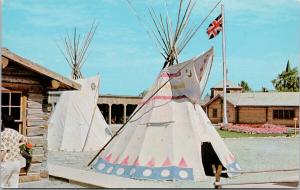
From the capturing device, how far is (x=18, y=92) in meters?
8.54

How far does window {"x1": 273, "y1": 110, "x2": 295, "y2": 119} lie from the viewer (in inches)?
1369

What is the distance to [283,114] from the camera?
3512 cm

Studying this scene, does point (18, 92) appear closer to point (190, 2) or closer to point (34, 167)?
point (34, 167)

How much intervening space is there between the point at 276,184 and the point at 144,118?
334 cm

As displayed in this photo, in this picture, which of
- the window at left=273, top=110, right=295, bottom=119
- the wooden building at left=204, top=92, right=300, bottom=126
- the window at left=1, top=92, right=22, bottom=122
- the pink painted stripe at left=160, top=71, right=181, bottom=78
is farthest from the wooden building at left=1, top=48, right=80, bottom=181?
the window at left=273, top=110, right=295, bottom=119

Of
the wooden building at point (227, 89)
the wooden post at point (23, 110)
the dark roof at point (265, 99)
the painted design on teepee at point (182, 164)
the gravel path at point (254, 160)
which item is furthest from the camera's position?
the wooden building at point (227, 89)

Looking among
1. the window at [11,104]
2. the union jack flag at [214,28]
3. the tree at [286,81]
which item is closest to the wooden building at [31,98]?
the window at [11,104]

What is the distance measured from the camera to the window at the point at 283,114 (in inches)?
A: 1369

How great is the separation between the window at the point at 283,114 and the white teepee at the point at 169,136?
1017 inches

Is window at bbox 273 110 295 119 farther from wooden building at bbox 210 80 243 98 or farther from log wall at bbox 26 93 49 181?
log wall at bbox 26 93 49 181

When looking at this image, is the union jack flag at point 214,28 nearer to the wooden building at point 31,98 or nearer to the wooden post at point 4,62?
the wooden building at point 31,98

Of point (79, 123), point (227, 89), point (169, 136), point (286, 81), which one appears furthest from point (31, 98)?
point (286, 81)

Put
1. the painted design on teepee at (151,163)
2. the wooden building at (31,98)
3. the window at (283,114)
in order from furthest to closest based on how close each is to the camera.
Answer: the window at (283,114) → the painted design on teepee at (151,163) → the wooden building at (31,98)

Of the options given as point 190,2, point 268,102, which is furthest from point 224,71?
point 190,2
